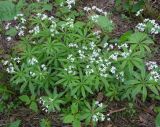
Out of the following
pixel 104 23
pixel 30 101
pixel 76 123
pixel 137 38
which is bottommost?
pixel 76 123

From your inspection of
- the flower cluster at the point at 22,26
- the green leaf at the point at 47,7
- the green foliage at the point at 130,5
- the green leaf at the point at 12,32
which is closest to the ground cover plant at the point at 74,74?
the flower cluster at the point at 22,26

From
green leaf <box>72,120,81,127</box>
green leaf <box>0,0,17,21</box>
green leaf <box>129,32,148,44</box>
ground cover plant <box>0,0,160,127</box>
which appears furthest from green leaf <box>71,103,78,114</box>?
green leaf <box>0,0,17,21</box>

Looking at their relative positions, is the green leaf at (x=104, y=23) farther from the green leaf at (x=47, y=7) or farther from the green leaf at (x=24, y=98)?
the green leaf at (x=24, y=98)

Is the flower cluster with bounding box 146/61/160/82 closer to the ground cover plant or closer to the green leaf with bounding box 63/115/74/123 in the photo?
the ground cover plant

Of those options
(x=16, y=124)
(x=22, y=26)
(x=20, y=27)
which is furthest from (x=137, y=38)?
(x=16, y=124)

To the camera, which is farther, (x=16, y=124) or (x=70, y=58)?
(x=70, y=58)

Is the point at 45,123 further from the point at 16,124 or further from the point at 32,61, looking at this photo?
the point at 32,61

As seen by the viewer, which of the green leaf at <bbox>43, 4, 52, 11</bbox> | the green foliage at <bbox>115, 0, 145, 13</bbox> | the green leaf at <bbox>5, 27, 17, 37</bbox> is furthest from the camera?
the green foliage at <bbox>115, 0, 145, 13</bbox>

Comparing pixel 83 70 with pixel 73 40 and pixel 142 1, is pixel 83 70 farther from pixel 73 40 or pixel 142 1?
pixel 142 1
